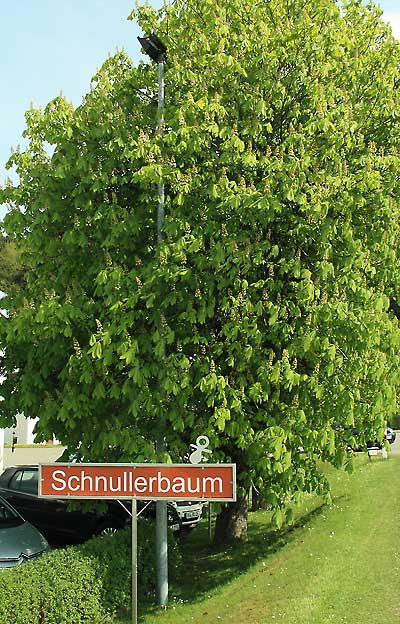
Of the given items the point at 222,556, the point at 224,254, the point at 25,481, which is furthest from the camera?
the point at 25,481

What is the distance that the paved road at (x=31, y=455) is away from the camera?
34.9 meters

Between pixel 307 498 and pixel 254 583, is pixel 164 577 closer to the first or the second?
pixel 254 583

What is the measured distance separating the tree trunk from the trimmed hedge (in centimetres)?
289

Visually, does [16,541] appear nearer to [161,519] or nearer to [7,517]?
[7,517]

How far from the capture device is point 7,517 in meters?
11.3

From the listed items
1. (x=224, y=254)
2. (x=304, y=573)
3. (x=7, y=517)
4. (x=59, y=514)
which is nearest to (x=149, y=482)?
(x=224, y=254)

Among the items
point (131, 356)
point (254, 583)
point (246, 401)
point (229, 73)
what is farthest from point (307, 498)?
point (229, 73)

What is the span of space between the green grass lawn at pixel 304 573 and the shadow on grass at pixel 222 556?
0.06ft

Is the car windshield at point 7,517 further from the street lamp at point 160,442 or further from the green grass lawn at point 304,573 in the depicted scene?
the green grass lawn at point 304,573

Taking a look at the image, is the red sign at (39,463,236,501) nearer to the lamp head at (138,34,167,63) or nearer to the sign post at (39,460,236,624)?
the sign post at (39,460,236,624)

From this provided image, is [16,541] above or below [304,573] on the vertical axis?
above

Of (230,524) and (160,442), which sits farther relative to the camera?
(230,524)

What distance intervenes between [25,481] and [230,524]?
14.6 feet

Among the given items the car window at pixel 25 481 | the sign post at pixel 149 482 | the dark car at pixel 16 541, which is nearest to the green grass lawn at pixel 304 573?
the dark car at pixel 16 541
